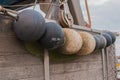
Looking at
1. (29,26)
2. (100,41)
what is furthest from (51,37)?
(100,41)

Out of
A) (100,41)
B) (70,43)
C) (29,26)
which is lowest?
(100,41)

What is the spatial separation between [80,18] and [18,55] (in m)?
1.41

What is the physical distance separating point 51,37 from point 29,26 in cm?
24

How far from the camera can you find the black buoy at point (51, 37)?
6.79 feet

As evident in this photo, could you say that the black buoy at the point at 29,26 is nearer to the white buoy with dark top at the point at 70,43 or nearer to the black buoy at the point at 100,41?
the white buoy with dark top at the point at 70,43

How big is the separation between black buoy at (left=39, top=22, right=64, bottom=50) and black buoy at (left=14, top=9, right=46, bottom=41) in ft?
0.30

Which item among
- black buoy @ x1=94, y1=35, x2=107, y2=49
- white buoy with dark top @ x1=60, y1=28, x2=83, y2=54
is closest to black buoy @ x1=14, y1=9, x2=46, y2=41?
white buoy with dark top @ x1=60, y1=28, x2=83, y2=54

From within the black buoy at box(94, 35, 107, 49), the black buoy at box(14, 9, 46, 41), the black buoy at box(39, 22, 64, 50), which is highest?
the black buoy at box(14, 9, 46, 41)

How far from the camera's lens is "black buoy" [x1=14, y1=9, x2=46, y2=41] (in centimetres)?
190

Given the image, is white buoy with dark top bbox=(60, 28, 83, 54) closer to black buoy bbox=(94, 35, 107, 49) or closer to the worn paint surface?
the worn paint surface

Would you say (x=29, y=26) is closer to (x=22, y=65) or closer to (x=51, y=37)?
(x=51, y=37)

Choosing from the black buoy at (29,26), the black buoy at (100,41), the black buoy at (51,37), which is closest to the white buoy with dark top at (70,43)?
the black buoy at (51,37)

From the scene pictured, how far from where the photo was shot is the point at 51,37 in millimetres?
Result: 2068

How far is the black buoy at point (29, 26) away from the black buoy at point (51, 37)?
9 centimetres
